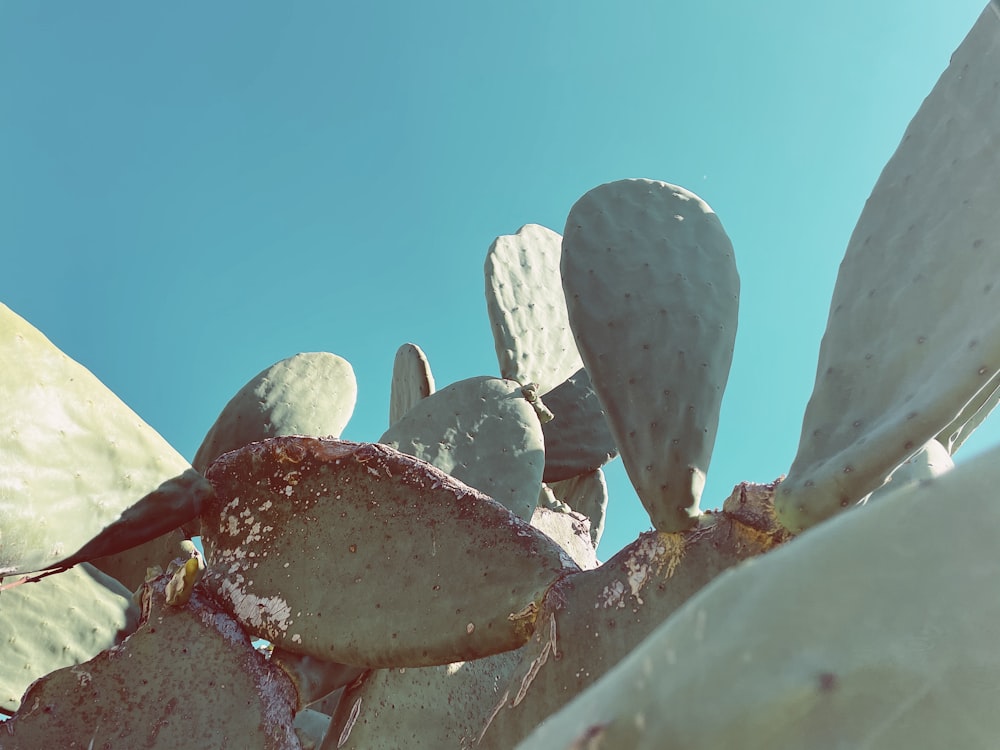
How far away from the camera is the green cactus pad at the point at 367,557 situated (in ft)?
4.07

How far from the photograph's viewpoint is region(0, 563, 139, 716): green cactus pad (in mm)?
1643

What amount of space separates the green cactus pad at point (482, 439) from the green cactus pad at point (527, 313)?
23 centimetres

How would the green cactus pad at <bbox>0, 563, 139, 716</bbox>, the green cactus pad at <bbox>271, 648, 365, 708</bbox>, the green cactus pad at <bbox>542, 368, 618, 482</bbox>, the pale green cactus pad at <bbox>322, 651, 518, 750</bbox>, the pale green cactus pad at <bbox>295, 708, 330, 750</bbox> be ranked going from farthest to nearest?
the green cactus pad at <bbox>542, 368, 618, 482</bbox> → the pale green cactus pad at <bbox>295, 708, 330, 750</bbox> → the green cactus pad at <bbox>0, 563, 139, 716</bbox> → the pale green cactus pad at <bbox>322, 651, 518, 750</bbox> → the green cactus pad at <bbox>271, 648, 365, 708</bbox>

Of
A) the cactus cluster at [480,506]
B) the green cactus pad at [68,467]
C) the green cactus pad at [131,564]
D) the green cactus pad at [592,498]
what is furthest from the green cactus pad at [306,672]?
the green cactus pad at [592,498]

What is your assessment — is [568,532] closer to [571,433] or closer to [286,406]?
[571,433]

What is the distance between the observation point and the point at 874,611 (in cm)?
40

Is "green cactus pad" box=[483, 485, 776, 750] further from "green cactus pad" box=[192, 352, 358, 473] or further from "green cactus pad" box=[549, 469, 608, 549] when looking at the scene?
"green cactus pad" box=[549, 469, 608, 549]

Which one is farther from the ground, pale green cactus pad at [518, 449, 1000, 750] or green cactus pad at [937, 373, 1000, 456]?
green cactus pad at [937, 373, 1000, 456]

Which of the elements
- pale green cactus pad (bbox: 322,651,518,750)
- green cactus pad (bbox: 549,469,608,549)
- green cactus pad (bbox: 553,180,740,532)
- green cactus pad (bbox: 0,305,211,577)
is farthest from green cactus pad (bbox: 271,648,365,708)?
green cactus pad (bbox: 549,469,608,549)

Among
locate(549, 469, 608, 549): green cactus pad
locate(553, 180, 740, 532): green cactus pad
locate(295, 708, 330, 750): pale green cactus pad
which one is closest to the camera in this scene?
locate(553, 180, 740, 532): green cactus pad

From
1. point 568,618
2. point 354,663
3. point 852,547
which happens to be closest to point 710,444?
point 568,618

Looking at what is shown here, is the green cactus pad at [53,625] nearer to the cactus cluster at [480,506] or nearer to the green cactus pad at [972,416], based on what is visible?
the cactus cluster at [480,506]

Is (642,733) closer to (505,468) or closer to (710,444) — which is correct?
(710,444)

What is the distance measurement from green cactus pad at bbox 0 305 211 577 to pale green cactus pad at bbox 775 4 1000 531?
100cm
